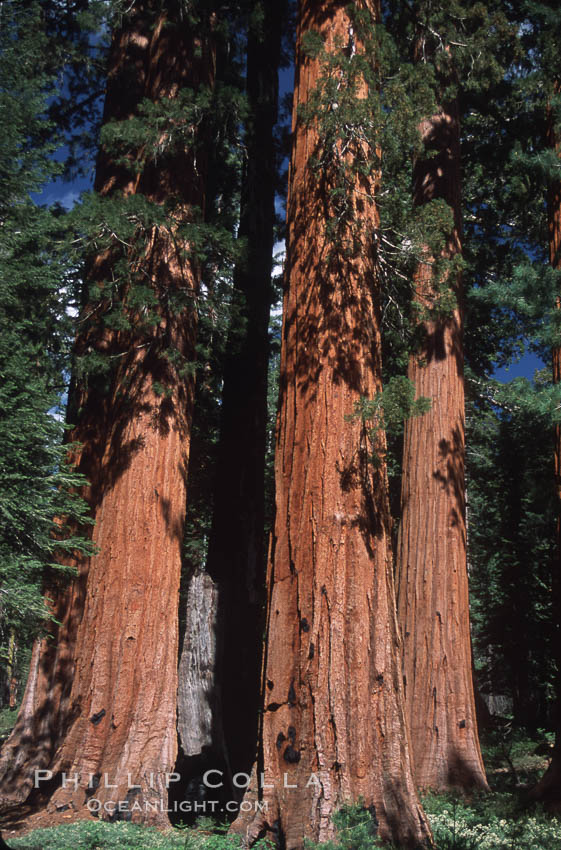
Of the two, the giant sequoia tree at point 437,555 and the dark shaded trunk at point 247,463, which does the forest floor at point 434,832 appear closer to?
the giant sequoia tree at point 437,555

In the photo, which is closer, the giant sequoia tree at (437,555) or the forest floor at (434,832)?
the forest floor at (434,832)

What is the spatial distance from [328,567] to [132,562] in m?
2.32

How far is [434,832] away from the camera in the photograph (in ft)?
16.9

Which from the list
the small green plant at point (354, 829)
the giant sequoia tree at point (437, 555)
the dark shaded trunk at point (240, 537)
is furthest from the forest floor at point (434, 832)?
the dark shaded trunk at point (240, 537)

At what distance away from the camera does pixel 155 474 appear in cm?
691

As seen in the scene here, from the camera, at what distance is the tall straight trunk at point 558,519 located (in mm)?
6391

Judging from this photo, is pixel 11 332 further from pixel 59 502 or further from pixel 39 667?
pixel 39 667

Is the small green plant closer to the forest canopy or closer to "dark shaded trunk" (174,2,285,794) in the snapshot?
the forest canopy

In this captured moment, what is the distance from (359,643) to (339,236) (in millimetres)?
3185

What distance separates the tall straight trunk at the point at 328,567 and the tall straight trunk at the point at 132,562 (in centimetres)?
159

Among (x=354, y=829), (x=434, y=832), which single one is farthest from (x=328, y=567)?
(x=434, y=832)

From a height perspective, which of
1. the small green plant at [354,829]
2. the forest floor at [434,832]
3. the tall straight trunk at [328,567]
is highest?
the tall straight trunk at [328,567]

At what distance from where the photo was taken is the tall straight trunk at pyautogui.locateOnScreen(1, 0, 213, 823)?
5910 millimetres

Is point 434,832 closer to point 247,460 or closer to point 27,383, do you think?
point 27,383
